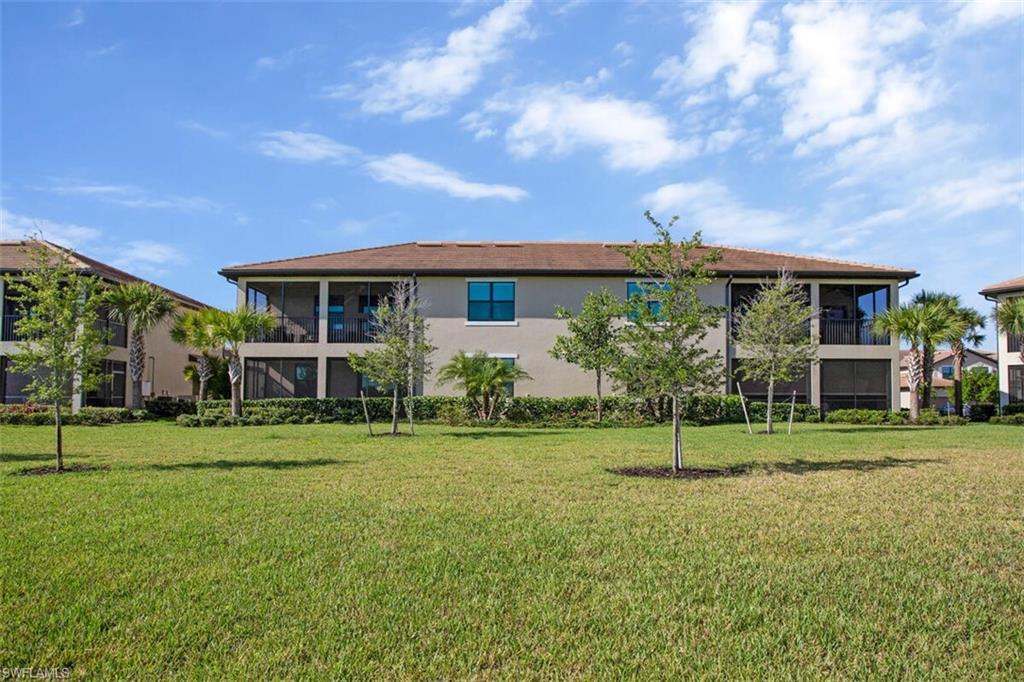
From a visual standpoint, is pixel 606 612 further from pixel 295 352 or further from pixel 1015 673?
pixel 295 352

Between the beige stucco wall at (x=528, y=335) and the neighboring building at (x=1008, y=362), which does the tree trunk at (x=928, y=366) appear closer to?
the beige stucco wall at (x=528, y=335)

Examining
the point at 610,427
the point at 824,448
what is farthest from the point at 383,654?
the point at 610,427

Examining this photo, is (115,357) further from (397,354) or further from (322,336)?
(397,354)

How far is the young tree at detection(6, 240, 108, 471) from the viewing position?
11930 millimetres

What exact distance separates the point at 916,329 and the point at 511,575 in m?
25.8

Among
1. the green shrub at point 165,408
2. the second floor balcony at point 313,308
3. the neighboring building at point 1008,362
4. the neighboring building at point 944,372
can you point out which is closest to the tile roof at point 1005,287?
the neighboring building at point 1008,362

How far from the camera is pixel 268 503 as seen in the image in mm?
8789

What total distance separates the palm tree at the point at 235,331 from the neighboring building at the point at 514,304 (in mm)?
2237

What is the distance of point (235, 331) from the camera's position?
26781 millimetres

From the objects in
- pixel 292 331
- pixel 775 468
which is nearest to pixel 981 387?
pixel 292 331

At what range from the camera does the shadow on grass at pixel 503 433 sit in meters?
19.9

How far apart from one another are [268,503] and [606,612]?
16.3ft

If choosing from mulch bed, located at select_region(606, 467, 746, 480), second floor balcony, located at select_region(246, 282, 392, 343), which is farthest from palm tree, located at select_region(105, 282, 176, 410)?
mulch bed, located at select_region(606, 467, 746, 480)

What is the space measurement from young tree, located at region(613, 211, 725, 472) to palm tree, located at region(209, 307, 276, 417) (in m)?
18.0
